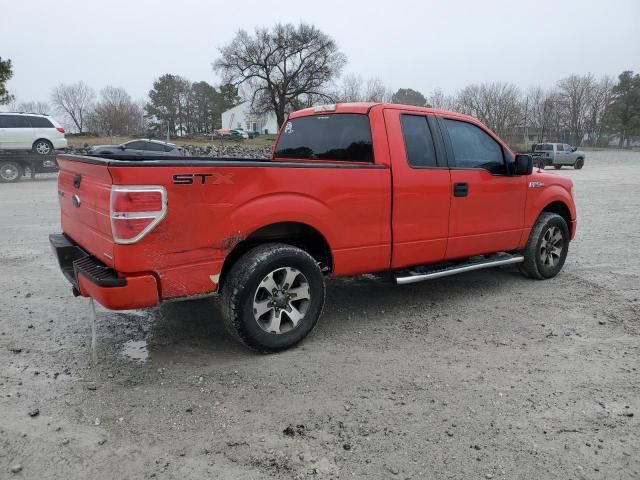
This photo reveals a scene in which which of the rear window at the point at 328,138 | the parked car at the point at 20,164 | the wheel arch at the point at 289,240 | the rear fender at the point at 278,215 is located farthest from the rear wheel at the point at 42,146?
the rear fender at the point at 278,215

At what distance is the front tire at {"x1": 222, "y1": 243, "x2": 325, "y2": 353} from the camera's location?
3.63 meters

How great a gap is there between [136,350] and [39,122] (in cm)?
2023

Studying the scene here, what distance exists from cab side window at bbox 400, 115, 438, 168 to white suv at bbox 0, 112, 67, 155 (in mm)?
19673

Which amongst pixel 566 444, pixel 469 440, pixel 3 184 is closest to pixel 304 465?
pixel 469 440

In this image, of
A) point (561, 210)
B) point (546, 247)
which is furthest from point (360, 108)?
point (561, 210)

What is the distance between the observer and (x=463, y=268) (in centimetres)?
491

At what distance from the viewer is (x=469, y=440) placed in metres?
2.80

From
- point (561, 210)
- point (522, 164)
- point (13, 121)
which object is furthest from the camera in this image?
point (13, 121)

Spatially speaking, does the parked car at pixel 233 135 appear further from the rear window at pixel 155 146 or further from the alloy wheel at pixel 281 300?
the alloy wheel at pixel 281 300

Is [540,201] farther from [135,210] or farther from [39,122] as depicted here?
[39,122]

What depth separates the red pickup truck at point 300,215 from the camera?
3.26 m

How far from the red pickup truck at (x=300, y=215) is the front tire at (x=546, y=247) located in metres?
0.03

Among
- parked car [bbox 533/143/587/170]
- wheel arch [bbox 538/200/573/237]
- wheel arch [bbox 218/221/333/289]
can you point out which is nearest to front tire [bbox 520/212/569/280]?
wheel arch [bbox 538/200/573/237]

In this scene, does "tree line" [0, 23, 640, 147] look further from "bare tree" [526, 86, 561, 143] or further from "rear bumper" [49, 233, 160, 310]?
"rear bumper" [49, 233, 160, 310]
